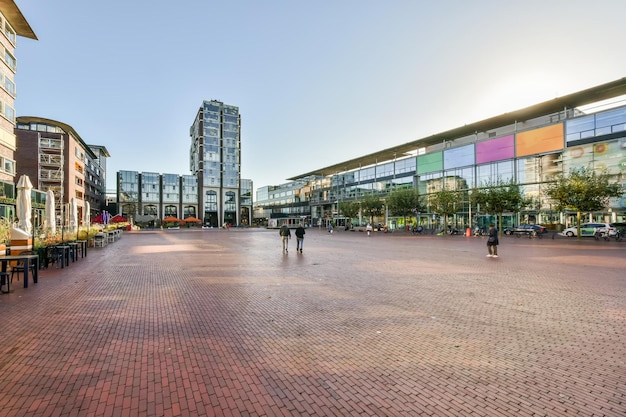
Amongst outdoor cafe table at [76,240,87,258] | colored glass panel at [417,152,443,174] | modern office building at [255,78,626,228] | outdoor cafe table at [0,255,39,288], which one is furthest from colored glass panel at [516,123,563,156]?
outdoor cafe table at [0,255,39,288]

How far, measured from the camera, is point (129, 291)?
811cm

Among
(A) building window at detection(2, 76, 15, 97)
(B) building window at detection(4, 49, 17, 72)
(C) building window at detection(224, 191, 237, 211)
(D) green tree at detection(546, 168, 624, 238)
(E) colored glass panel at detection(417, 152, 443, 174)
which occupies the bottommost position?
(D) green tree at detection(546, 168, 624, 238)

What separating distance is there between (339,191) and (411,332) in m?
69.6

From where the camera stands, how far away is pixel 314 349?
4.49 meters

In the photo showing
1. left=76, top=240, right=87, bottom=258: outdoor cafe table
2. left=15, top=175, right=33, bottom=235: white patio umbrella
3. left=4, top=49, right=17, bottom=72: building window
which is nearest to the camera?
left=15, top=175, right=33, bottom=235: white patio umbrella

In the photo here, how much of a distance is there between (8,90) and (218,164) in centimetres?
6538

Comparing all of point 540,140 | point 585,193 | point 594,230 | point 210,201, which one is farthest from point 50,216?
point 210,201

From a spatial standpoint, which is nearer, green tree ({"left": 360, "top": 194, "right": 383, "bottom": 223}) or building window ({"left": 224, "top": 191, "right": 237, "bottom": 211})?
green tree ({"left": 360, "top": 194, "right": 383, "bottom": 223})

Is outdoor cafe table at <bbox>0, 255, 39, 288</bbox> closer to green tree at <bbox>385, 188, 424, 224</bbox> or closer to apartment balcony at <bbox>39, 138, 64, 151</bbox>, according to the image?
green tree at <bbox>385, 188, 424, 224</bbox>

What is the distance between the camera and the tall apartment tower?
3610 inches

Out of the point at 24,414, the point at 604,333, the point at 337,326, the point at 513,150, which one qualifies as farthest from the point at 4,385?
the point at 513,150

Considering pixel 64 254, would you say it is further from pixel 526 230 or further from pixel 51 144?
pixel 51 144

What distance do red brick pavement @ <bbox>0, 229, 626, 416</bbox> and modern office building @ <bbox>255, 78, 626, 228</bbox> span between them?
35638 millimetres

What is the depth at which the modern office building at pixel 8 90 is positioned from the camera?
89.1ft
